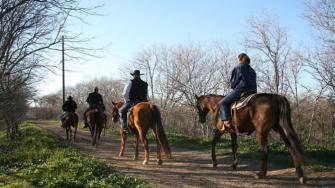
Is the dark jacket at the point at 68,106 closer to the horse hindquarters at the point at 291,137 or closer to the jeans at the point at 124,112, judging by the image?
the jeans at the point at 124,112

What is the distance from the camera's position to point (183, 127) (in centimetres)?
4934

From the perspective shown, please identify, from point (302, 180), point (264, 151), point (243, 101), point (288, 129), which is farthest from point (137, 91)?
point (302, 180)

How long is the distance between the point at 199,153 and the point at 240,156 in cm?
211

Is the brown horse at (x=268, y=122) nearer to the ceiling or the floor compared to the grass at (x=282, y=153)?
nearer to the ceiling

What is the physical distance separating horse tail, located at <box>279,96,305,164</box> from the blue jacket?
134 cm

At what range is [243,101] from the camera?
10617 millimetres

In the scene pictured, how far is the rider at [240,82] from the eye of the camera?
35.8 feet

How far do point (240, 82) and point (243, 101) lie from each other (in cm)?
63

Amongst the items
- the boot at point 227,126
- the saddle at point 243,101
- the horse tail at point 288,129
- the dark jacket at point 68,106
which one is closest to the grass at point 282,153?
the horse tail at point 288,129

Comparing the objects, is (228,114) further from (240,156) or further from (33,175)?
(33,175)

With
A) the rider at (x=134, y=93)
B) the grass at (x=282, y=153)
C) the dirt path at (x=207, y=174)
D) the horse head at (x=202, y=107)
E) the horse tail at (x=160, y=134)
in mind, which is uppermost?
the rider at (x=134, y=93)

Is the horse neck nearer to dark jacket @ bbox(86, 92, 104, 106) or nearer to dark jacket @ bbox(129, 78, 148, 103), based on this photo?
dark jacket @ bbox(129, 78, 148, 103)

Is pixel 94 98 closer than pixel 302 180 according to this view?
No

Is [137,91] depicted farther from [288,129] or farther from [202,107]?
[288,129]
